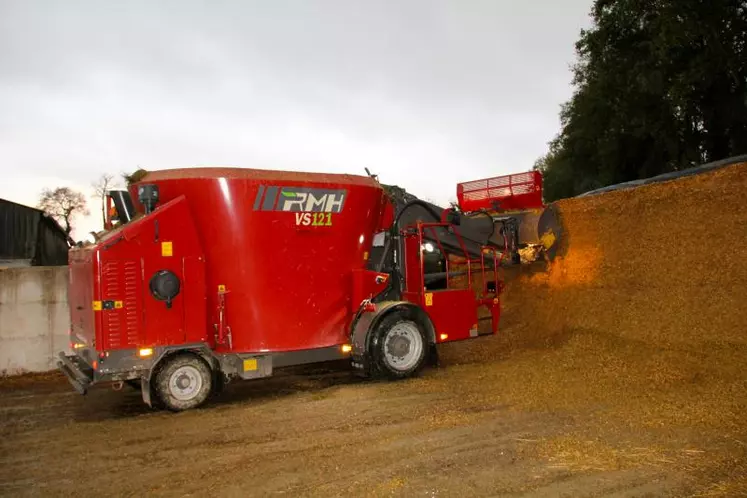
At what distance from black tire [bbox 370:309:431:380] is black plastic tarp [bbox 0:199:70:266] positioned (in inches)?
718

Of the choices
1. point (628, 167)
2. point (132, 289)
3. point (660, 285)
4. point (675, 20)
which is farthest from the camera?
point (628, 167)

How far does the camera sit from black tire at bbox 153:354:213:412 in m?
6.73

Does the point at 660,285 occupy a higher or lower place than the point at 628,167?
lower

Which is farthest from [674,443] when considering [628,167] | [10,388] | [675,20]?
[628,167]

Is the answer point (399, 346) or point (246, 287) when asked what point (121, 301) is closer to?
point (246, 287)

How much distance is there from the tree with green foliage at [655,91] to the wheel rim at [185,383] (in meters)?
18.1

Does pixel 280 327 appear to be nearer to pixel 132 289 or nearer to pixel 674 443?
pixel 132 289

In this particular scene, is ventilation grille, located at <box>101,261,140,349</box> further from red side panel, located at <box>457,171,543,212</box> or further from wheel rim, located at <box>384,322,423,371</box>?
red side panel, located at <box>457,171,543,212</box>

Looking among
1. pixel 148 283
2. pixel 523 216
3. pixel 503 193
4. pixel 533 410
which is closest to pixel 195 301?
pixel 148 283

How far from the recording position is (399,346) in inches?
316

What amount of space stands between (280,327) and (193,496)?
10.7 ft

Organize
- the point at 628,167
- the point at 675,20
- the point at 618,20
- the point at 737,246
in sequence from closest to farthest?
1. the point at 737,246
2. the point at 675,20
3. the point at 618,20
4. the point at 628,167

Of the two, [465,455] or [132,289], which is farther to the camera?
[132,289]

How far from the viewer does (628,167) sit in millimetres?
27250
